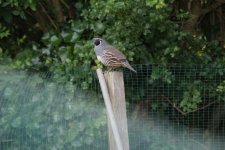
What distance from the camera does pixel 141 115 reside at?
6.29 meters

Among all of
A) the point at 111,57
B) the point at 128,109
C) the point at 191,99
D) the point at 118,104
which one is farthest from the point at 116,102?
the point at 191,99

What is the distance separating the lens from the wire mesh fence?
5910 mm

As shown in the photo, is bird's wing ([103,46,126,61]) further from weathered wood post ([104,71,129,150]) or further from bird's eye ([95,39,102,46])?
weathered wood post ([104,71,129,150])

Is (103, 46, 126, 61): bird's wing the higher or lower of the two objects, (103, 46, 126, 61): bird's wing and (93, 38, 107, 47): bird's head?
the lower

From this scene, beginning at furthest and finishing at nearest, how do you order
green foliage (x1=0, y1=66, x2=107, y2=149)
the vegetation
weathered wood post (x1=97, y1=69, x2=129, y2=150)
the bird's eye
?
the vegetation, the bird's eye, green foliage (x1=0, y1=66, x2=107, y2=149), weathered wood post (x1=97, y1=69, x2=129, y2=150)

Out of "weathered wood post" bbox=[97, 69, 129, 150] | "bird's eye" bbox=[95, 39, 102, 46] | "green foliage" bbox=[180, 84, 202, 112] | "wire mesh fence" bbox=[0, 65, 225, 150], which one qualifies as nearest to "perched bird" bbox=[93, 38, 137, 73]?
"bird's eye" bbox=[95, 39, 102, 46]

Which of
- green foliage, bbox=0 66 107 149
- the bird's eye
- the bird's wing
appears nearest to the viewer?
the bird's wing

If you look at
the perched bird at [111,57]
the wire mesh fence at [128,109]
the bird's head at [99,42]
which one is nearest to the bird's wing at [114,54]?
the perched bird at [111,57]

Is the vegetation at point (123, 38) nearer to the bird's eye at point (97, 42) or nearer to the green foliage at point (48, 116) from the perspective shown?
the green foliage at point (48, 116)

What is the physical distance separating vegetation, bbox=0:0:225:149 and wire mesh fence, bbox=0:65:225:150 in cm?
2

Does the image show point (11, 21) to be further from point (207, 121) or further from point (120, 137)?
point (120, 137)

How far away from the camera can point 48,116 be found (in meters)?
5.96

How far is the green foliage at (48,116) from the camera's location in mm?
5883

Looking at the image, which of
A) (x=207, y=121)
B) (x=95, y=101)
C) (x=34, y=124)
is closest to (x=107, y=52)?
(x=95, y=101)
